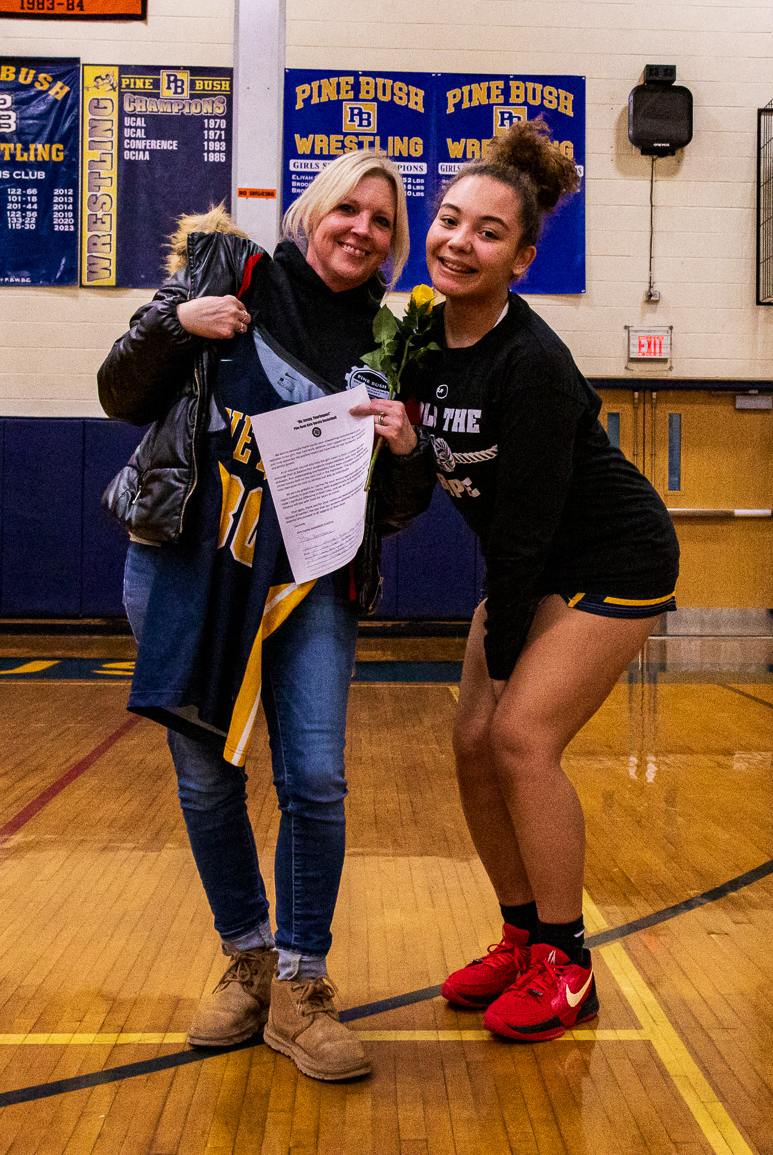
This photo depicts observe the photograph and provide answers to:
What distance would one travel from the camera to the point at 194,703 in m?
1.74

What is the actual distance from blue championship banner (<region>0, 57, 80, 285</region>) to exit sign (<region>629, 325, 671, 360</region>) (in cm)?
437

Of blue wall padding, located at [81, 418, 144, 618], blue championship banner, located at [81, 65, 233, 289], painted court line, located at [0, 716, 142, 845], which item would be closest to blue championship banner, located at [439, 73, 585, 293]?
blue championship banner, located at [81, 65, 233, 289]

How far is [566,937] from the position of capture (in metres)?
1.94

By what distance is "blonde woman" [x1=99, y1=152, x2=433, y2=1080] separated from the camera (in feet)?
5.61

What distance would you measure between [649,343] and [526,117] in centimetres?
198

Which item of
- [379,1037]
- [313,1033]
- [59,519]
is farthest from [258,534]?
[59,519]

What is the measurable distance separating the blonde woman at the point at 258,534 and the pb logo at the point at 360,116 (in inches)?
256

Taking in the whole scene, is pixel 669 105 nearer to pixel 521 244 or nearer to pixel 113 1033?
pixel 521 244

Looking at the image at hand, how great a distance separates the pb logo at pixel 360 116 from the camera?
304 inches

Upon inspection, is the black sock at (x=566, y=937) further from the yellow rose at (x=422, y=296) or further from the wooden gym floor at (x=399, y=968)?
the yellow rose at (x=422, y=296)

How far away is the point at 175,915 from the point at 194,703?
0.97 metres

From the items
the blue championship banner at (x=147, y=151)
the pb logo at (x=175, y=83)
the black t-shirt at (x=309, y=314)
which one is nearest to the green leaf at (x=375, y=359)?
the black t-shirt at (x=309, y=314)

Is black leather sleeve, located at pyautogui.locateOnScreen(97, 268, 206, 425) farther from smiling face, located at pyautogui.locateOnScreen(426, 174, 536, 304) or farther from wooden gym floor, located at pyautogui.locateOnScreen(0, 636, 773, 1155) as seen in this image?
wooden gym floor, located at pyautogui.locateOnScreen(0, 636, 773, 1155)

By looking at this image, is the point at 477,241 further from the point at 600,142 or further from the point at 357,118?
the point at 600,142
